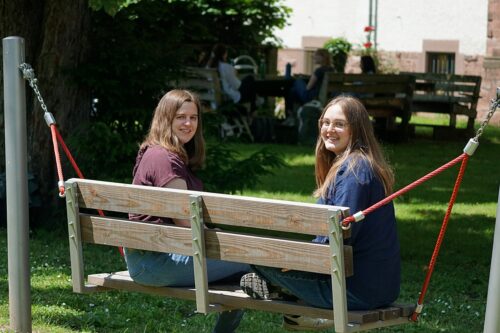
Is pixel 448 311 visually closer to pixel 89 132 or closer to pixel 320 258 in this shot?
pixel 320 258

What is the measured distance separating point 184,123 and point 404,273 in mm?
3685

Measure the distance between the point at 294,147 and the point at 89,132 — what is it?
8226 millimetres

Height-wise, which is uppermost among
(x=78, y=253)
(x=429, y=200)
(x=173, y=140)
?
(x=173, y=140)

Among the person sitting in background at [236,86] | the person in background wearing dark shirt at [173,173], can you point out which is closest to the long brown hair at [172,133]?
the person in background wearing dark shirt at [173,173]

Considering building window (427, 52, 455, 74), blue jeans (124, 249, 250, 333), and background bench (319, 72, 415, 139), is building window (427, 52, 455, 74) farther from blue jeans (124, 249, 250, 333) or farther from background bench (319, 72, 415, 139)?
blue jeans (124, 249, 250, 333)

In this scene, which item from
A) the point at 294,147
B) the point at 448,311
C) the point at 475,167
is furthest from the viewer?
the point at 294,147

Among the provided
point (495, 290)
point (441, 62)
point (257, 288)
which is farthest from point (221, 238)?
point (441, 62)

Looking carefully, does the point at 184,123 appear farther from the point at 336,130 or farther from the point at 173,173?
the point at 336,130

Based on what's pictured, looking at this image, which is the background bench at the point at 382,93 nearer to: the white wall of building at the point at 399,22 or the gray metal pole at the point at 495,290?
the white wall of building at the point at 399,22

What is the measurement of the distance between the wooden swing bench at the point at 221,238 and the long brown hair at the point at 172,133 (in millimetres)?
496

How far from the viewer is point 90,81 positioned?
32.7ft

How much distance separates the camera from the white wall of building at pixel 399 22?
22.6 meters

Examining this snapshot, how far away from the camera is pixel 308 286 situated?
4.99 metres

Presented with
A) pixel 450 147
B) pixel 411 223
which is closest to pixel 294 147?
pixel 450 147
